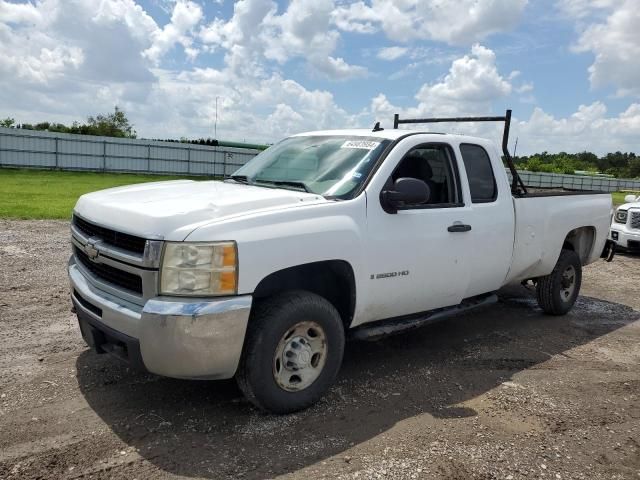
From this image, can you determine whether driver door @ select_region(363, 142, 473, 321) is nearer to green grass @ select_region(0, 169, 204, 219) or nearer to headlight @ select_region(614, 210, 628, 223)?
headlight @ select_region(614, 210, 628, 223)

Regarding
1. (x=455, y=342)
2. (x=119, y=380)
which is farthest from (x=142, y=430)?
(x=455, y=342)

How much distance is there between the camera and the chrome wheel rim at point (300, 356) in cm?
365

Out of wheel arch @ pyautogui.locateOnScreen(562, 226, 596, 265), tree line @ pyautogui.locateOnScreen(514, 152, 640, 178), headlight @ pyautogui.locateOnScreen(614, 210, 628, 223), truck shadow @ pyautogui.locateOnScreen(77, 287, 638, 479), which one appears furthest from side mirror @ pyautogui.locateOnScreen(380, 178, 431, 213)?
tree line @ pyautogui.locateOnScreen(514, 152, 640, 178)

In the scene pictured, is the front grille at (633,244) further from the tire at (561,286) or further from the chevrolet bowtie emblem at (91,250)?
the chevrolet bowtie emblem at (91,250)

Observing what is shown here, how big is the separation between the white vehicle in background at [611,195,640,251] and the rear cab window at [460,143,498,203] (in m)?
8.07

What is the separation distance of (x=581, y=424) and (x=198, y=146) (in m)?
35.9

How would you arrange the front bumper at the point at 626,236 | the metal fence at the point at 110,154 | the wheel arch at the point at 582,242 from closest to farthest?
1. the wheel arch at the point at 582,242
2. the front bumper at the point at 626,236
3. the metal fence at the point at 110,154

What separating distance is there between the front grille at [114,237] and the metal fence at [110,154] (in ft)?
100

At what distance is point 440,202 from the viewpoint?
4.79m

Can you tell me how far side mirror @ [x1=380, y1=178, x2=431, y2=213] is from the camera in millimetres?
4031

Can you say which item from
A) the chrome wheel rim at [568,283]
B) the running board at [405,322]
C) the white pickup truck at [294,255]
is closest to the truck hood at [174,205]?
the white pickup truck at [294,255]

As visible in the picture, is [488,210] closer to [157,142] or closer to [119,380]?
[119,380]

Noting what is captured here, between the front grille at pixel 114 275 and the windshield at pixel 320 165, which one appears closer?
the front grille at pixel 114 275

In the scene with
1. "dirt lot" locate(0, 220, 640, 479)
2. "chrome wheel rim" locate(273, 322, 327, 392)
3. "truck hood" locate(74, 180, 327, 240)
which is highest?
"truck hood" locate(74, 180, 327, 240)
